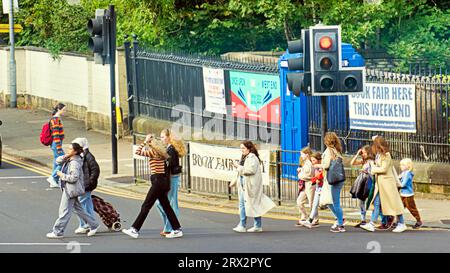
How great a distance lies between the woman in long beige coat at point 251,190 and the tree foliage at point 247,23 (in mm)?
11833

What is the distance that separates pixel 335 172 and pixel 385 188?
81 centimetres

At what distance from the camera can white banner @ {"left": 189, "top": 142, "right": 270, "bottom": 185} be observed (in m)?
21.1

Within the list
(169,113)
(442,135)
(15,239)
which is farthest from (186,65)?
(15,239)

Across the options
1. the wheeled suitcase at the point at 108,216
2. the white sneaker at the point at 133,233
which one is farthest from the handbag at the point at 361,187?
the wheeled suitcase at the point at 108,216

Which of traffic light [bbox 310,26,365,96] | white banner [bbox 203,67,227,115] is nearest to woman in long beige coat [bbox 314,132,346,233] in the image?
traffic light [bbox 310,26,365,96]

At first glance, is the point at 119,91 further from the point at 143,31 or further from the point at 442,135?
the point at 442,135

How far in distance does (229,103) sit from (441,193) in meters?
6.58

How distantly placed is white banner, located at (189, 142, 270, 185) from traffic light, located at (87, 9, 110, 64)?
3.39 meters

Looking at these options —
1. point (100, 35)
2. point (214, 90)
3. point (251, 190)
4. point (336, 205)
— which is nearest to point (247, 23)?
point (214, 90)

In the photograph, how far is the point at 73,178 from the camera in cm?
1745

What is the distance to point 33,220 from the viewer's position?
19312 millimetres

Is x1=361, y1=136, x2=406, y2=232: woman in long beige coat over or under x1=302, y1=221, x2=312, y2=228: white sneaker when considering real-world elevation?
over

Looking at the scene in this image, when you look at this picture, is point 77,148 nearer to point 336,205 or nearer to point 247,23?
point 336,205

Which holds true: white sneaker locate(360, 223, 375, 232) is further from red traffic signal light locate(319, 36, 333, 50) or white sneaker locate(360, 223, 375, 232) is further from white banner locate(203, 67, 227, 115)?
white banner locate(203, 67, 227, 115)
